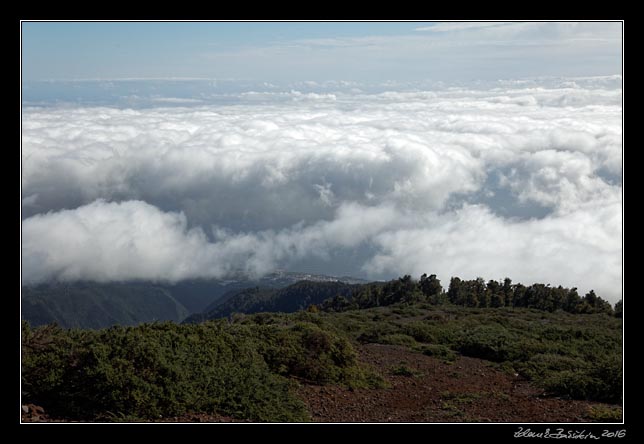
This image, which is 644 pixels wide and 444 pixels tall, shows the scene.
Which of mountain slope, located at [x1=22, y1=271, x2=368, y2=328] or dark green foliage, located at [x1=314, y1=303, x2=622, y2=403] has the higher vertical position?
dark green foliage, located at [x1=314, y1=303, x2=622, y2=403]

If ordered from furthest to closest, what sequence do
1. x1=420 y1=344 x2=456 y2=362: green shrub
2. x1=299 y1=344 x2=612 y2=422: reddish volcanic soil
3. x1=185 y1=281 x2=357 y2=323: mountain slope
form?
x1=185 y1=281 x2=357 y2=323: mountain slope < x1=420 y1=344 x2=456 y2=362: green shrub < x1=299 y1=344 x2=612 y2=422: reddish volcanic soil

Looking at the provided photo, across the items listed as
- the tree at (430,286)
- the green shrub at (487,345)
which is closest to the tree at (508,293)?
the tree at (430,286)

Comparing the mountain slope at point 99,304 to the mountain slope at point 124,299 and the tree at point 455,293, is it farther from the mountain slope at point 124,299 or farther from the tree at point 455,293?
the tree at point 455,293

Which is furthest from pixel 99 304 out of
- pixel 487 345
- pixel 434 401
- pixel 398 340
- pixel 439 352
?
pixel 434 401

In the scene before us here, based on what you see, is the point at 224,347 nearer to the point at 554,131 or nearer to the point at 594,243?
the point at 594,243

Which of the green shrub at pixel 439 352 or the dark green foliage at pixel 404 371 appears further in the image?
the green shrub at pixel 439 352

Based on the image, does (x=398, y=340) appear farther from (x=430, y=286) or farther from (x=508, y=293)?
(x=508, y=293)

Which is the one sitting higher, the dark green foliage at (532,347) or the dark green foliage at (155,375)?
the dark green foliage at (155,375)

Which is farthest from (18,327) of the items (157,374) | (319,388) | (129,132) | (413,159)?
(129,132)

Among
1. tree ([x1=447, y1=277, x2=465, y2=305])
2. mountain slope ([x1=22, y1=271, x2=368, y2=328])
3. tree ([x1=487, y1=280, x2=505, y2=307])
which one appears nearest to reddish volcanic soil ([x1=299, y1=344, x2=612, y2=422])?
tree ([x1=447, y1=277, x2=465, y2=305])

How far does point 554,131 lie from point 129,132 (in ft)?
476

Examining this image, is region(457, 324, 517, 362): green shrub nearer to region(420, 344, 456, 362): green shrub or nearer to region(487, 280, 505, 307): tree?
region(420, 344, 456, 362): green shrub

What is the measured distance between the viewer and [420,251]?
129 meters

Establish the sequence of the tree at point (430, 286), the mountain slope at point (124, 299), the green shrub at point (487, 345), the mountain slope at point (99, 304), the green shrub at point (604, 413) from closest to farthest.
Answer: the green shrub at point (604, 413) < the green shrub at point (487, 345) < the tree at point (430, 286) < the mountain slope at point (99, 304) < the mountain slope at point (124, 299)
